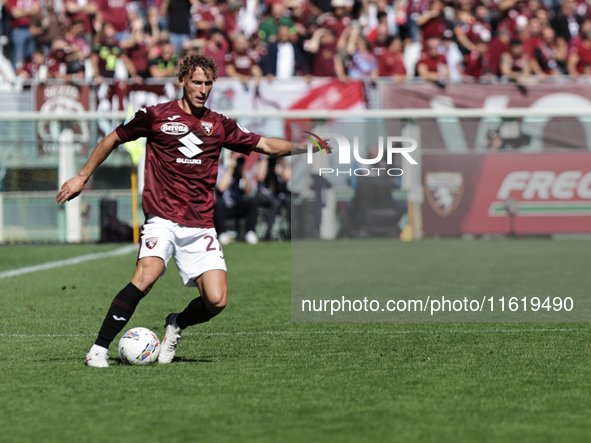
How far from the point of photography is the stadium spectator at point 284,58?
1761 centimetres

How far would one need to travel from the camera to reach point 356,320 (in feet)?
25.1

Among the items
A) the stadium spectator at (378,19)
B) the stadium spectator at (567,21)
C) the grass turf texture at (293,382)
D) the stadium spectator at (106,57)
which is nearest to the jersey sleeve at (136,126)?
the grass turf texture at (293,382)

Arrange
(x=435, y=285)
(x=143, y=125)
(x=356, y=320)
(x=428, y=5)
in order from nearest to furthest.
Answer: (x=143, y=125), (x=356, y=320), (x=435, y=285), (x=428, y=5)

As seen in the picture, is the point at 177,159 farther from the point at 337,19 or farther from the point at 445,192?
the point at 337,19

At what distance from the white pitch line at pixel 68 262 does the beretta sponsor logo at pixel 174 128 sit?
20.6ft

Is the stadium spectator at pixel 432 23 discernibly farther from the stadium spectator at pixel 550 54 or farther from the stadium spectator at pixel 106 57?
the stadium spectator at pixel 106 57

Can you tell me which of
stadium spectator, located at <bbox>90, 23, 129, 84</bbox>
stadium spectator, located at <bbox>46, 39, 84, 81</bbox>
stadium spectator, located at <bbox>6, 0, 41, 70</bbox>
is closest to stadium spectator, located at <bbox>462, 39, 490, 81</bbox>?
stadium spectator, located at <bbox>90, 23, 129, 84</bbox>

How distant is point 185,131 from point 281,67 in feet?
41.9

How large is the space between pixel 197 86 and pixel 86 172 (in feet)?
2.87

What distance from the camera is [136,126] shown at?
212 inches

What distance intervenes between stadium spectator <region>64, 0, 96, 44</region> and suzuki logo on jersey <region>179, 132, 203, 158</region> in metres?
14.1

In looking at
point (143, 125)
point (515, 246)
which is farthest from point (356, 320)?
point (515, 246)

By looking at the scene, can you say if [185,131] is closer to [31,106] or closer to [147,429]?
[147,429]

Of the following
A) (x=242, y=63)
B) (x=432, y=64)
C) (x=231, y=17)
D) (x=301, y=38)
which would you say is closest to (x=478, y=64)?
(x=432, y=64)
